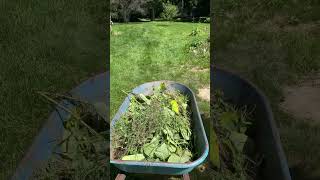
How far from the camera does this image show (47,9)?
33.0 ft

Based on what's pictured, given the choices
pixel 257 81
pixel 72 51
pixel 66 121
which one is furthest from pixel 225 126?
pixel 72 51

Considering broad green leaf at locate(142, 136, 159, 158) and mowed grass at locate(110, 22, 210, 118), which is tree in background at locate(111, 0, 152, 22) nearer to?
mowed grass at locate(110, 22, 210, 118)

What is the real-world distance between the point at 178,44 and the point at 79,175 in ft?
21.4

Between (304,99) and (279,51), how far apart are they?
1891 mm

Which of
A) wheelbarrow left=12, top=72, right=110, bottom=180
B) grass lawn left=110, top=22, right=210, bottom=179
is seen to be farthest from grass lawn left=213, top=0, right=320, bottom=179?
wheelbarrow left=12, top=72, right=110, bottom=180

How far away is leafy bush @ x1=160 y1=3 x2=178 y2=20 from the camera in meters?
11.2

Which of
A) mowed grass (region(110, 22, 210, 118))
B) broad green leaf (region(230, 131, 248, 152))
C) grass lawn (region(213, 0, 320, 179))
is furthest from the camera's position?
mowed grass (region(110, 22, 210, 118))

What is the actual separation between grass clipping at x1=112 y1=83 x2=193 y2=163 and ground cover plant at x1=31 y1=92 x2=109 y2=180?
201mm

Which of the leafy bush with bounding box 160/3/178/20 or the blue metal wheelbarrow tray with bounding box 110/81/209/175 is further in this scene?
the leafy bush with bounding box 160/3/178/20

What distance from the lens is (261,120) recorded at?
421 centimetres

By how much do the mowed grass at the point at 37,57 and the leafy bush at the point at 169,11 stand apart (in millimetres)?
1497

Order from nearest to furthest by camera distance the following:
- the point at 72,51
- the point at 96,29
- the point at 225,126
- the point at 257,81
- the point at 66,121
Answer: the point at 66,121
the point at 225,126
the point at 257,81
the point at 72,51
the point at 96,29

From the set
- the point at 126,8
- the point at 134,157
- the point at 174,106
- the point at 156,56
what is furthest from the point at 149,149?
the point at 126,8

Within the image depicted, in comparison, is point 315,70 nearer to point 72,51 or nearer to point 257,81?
point 257,81
